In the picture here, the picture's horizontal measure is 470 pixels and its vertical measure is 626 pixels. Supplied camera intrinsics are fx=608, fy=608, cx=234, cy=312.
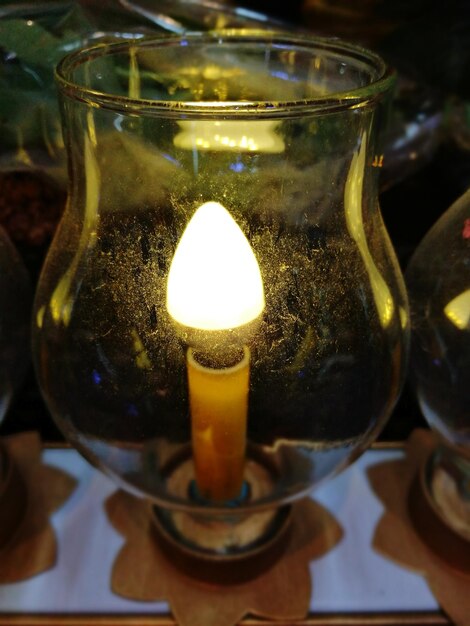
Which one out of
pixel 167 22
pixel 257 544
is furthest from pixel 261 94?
pixel 257 544

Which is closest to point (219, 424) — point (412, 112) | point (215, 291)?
point (215, 291)

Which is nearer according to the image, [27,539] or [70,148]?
[70,148]

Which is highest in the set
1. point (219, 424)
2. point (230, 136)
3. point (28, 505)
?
point (230, 136)

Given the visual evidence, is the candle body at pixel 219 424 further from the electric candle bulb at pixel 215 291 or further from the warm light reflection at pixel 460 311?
the warm light reflection at pixel 460 311

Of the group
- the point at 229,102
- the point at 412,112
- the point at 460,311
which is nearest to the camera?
the point at 229,102

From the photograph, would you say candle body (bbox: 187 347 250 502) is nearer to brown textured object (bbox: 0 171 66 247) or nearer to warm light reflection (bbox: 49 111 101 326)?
warm light reflection (bbox: 49 111 101 326)

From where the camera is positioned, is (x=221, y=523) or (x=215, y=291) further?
(x=221, y=523)

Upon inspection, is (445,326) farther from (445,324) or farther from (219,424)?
(219,424)

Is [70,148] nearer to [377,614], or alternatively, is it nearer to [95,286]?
[95,286]
